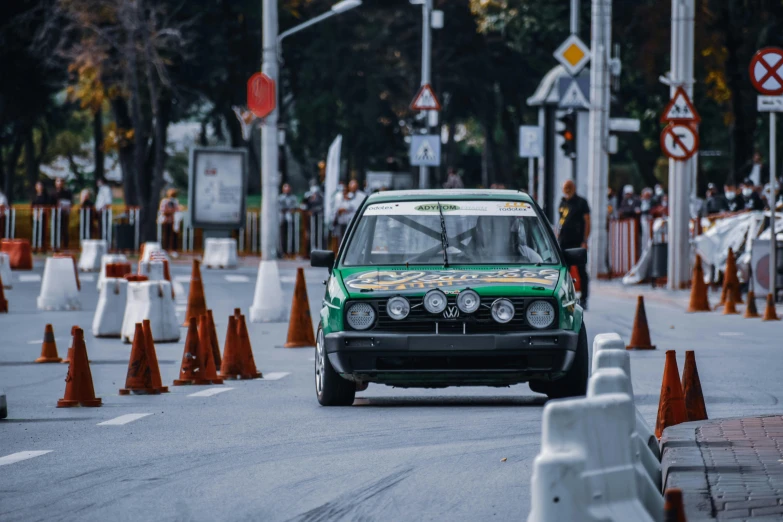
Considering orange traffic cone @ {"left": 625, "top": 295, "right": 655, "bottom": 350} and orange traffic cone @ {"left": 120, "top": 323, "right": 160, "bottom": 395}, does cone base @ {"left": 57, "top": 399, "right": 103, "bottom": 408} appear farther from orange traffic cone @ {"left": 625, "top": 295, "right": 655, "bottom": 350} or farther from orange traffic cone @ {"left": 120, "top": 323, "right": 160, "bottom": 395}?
orange traffic cone @ {"left": 625, "top": 295, "right": 655, "bottom": 350}

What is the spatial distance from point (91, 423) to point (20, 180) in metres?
82.6

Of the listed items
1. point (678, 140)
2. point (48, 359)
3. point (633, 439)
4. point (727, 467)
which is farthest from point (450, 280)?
point (678, 140)

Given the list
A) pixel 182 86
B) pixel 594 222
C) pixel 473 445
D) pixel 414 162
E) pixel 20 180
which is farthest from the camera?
pixel 20 180

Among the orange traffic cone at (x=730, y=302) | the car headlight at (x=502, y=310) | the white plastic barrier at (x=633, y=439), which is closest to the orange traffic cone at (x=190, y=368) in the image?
the car headlight at (x=502, y=310)

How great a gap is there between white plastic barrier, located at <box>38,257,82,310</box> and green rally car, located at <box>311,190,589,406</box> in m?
13.3

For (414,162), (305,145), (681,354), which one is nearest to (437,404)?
(681,354)

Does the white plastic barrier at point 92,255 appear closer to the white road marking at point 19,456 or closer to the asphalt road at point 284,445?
the asphalt road at point 284,445

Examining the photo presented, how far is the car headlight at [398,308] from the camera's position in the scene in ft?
38.7

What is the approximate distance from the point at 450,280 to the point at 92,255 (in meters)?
26.1

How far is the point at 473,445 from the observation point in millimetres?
10125

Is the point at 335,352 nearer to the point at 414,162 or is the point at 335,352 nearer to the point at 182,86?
the point at 414,162

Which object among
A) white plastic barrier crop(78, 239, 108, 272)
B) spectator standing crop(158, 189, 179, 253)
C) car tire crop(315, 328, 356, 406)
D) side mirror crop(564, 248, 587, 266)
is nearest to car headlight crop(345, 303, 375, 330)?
car tire crop(315, 328, 356, 406)

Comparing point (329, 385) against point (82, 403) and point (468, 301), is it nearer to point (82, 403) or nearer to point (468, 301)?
point (468, 301)

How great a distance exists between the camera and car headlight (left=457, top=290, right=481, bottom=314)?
1175cm
